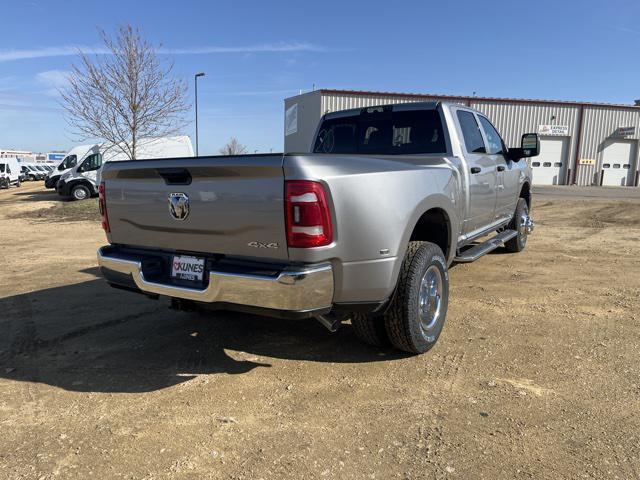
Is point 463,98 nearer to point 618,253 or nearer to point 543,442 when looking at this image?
point 618,253

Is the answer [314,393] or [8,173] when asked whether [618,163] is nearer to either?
[314,393]

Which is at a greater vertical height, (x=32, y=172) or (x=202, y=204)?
(x=202, y=204)

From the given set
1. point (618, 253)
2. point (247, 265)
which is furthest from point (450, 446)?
point (618, 253)

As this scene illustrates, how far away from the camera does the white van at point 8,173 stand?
32.7m

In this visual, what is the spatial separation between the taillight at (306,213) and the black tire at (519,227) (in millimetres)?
5052

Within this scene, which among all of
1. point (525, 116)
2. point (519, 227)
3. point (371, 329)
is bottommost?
point (371, 329)

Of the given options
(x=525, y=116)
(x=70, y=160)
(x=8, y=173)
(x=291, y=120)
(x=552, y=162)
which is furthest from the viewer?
(x=8, y=173)

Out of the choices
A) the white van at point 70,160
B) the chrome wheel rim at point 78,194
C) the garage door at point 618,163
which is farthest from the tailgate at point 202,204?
the garage door at point 618,163

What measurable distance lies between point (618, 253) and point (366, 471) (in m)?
6.93

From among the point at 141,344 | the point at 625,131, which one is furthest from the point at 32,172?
the point at 141,344

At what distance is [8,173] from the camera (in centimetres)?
3350

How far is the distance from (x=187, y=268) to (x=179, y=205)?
0.41 metres

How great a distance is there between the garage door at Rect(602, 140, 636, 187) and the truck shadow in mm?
33819

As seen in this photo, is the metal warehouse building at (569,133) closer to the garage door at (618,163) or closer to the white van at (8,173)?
the garage door at (618,163)
